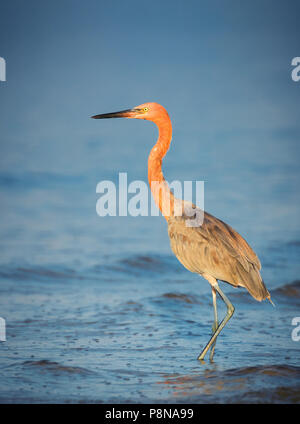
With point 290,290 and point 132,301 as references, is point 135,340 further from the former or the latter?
point 290,290

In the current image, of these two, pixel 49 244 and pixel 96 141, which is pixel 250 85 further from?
pixel 49 244

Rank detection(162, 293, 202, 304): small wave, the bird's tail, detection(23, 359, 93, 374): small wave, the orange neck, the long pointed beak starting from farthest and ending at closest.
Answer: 1. detection(162, 293, 202, 304): small wave
2. the long pointed beak
3. the orange neck
4. the bird's tail
5. detection(23, 359, 93, 374): small wave

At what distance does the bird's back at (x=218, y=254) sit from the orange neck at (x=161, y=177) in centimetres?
24

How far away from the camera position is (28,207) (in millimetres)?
11883

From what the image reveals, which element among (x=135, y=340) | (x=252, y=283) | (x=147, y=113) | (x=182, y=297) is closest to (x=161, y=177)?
(x=147, y=113)

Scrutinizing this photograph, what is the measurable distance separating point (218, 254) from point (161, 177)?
1.01 meters

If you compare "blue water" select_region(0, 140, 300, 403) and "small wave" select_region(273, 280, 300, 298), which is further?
"small wave" select_region(273, 280, 300, 298)

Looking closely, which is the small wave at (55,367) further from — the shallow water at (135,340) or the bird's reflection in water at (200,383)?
the bird's reflection in water at (200,383)

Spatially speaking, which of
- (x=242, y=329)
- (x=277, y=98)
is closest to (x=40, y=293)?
(x=242, y=329)

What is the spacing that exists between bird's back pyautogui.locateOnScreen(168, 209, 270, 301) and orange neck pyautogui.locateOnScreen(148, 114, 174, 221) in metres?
0.24

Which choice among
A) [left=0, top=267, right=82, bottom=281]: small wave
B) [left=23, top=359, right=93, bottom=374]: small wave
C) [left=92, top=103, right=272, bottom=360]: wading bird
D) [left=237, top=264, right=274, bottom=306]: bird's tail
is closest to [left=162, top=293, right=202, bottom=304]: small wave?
[left=0, top=267, right=82, bottom=281]: small wave

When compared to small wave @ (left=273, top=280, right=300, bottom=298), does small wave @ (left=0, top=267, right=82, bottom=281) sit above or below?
above

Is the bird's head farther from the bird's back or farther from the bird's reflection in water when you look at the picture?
the bird's reflection in water

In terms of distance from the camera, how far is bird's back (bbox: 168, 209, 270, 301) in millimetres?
5746
